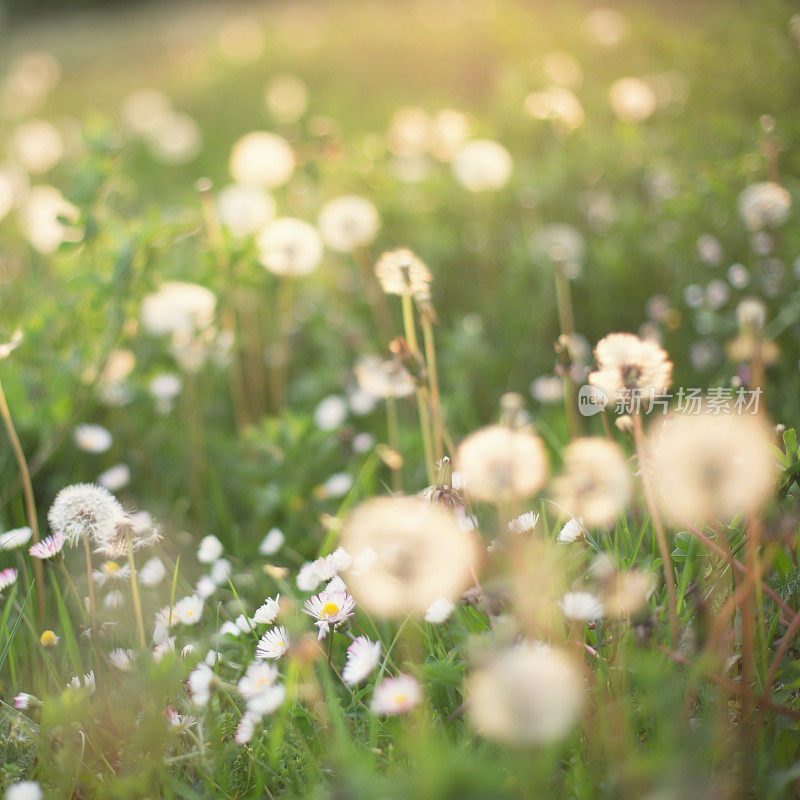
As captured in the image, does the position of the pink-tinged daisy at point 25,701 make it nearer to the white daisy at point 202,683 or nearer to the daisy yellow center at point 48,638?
the daisy yellow center at point 48,638

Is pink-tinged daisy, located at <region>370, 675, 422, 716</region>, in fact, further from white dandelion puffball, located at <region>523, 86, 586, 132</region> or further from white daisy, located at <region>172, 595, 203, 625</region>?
white dandelion puffball, located at <region>523, 86, 586, 132</region>

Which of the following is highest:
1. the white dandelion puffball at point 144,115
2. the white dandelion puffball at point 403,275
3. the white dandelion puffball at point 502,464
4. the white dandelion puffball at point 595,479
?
the white dandelion puffball at point 144,115

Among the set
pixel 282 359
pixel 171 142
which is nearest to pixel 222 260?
pixel 282 359

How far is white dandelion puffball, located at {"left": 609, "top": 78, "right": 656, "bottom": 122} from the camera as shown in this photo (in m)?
2.15

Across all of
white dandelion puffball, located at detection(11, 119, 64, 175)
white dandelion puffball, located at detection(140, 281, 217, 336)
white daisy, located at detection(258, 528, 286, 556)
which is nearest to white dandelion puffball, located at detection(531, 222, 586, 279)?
white dandelion puffball, located at detection(140, 281, 217, 336)

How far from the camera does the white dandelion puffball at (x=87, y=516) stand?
95cm

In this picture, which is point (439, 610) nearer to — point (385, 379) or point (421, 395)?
point (421, 395)

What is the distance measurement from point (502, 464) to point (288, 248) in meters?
1.05

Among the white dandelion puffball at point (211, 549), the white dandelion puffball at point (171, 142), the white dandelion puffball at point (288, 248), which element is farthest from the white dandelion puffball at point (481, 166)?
the white dandelion puffball at point (171, 142)

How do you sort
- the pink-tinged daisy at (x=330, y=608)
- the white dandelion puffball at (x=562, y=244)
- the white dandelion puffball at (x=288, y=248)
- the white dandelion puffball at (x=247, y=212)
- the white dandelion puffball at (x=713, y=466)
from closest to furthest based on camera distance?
1. the white dandelion puffball at (x=713, y=466)
2. the pink-tinged daisy at (x=330, y=608)
3. the white dandelion puffball at (x=288, y=248)
4. the white dandelion puffball at (x=562, y=244)
5. the white dandelion puffball at (x=247, y=212)

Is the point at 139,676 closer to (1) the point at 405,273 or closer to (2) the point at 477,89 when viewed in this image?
(1) the point at 405,273

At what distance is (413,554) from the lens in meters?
0.70

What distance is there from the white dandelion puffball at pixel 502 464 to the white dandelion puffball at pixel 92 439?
3.40 ft

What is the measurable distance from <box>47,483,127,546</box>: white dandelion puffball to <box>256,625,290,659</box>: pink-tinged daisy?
25 centimetres
